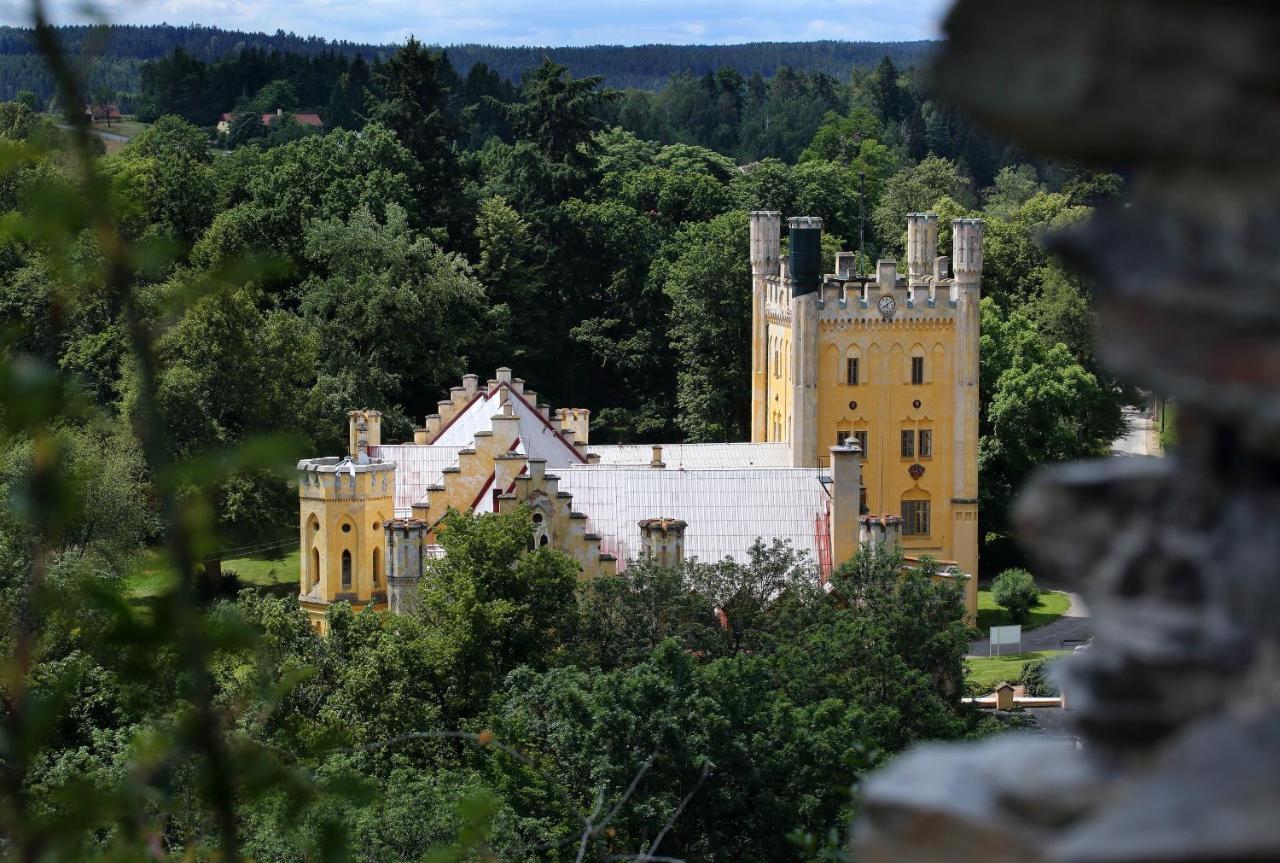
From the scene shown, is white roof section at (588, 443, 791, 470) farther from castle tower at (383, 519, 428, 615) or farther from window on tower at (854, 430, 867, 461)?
castle tower at (383, 519, 428, 615)

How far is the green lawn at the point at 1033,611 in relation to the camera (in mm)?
45688

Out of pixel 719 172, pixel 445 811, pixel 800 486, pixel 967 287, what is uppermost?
pixel 719 172

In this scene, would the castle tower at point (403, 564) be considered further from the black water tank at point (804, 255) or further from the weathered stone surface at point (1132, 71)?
the weathered stone surface at point (1132, 71)

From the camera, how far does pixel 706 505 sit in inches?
1378

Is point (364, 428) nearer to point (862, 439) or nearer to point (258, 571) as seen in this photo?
point (258, 571)

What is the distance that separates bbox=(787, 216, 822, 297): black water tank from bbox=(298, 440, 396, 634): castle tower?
39.5ft

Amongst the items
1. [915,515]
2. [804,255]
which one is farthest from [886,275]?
[915,515]

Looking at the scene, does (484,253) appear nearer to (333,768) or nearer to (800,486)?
(800,486)

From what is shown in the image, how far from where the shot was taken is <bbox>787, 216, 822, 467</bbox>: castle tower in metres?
43.5

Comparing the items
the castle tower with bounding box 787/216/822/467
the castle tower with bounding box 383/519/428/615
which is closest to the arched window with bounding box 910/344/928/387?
the castle tower with bounding box 787/216/822/467

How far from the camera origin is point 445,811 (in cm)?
2153

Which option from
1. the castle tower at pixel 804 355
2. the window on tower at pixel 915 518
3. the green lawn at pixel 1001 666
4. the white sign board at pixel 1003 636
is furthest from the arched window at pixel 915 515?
the green lawn at pixel 1001 666

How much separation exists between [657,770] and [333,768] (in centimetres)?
360

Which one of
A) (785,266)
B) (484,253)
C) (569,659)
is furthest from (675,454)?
(484,253)
